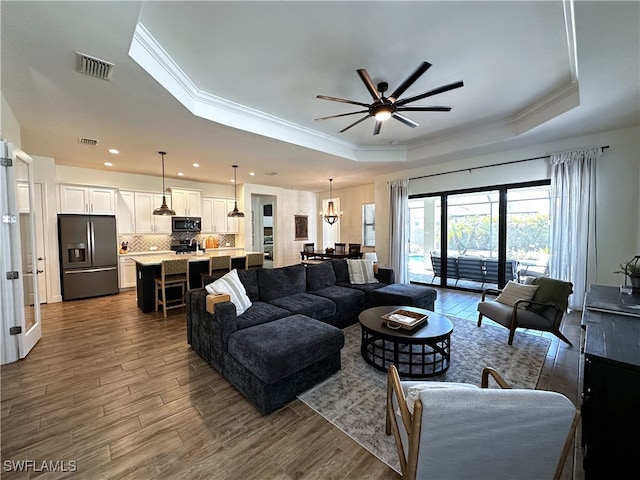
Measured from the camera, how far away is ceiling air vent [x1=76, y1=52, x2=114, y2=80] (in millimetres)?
2273

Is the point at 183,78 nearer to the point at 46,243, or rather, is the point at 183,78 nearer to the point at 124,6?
the point at 124,6

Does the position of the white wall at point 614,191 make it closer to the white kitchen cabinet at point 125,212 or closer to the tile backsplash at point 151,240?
the tile backsplash at point 151,240

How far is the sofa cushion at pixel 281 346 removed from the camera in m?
2.08

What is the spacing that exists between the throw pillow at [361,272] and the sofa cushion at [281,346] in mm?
2200

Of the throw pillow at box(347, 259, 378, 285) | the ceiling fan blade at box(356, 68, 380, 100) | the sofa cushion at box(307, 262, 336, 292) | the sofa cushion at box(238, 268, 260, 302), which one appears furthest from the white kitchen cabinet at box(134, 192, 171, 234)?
the ceiling fan blade at box(356, 68, 380, 100)

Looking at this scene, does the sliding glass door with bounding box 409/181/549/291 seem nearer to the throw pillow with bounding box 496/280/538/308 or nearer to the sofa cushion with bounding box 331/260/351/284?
the throw pillow with bounding box 496/280/538/308

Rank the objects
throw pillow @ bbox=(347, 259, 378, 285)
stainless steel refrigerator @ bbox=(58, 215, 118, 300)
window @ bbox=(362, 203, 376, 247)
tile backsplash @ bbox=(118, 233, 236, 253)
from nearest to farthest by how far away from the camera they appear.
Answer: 1. throw pillow @ bbox=(347, 259, 378, 285)
2. stainless steel refrigerator @ bbox=(58, 215, 118, 300)
3. tile backsplash @ bbox=(118, 233, 236, 253)
4. window @ bbox=(362, 203, 376, 247)

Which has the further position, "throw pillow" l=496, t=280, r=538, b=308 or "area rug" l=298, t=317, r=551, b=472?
"throw pillow" l=496, t=280, r=538, b=308

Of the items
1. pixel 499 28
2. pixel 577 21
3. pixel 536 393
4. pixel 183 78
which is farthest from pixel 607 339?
pixel 183 78

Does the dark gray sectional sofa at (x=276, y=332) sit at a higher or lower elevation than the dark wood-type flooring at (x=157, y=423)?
higher

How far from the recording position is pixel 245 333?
8.19ft

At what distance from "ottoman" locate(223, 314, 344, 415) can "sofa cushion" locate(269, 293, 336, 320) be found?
2.12 ft

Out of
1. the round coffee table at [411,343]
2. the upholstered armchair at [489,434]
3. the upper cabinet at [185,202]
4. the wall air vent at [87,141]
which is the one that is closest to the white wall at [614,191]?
the round coffee table at [411,343]

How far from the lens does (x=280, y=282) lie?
12.8ft
